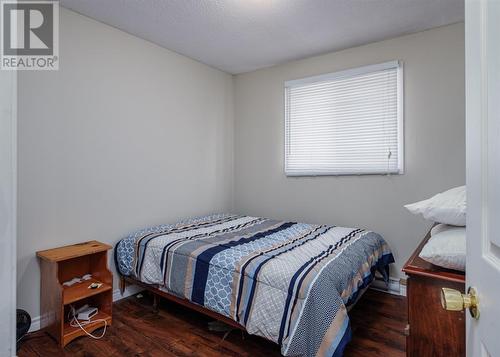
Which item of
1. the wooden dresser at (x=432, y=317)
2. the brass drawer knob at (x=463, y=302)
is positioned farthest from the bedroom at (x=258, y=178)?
the brass drawer knob at (x=463, y=302)

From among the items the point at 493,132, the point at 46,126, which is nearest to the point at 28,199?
the point at 46,126

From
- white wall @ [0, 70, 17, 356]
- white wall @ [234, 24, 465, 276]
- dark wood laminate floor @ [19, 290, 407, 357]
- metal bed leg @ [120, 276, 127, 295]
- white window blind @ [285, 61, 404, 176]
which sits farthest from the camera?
white window blind @ [285, 61, 404, 176]

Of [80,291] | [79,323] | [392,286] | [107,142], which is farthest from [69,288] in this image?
[392,286]

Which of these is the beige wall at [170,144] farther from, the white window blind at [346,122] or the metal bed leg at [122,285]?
the metal bed leg at [122,285]

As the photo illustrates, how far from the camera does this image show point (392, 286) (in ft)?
8.95

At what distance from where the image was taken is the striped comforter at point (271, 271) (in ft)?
4.98

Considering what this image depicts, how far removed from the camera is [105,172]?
2521mm

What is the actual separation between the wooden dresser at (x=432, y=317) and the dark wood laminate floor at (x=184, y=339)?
0.82 meters

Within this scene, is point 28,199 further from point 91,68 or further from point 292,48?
point 292,48

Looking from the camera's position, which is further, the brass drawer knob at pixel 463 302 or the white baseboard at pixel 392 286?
the white baseboard at pixel 392 286

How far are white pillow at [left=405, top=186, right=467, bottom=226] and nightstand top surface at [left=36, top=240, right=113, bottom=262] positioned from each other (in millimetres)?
2250

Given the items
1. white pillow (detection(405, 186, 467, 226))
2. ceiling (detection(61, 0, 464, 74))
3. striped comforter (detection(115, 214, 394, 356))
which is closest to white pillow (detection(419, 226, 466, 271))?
white pillow (detection(405, 186, 467, 226))

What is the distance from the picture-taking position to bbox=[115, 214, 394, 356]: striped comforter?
1518 millimetres

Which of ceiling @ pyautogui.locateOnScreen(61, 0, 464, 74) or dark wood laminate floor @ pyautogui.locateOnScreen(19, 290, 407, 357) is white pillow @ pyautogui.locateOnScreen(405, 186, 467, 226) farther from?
ceiling @ pyautogui.locateOnScreen(61, 0, 464, 74)
